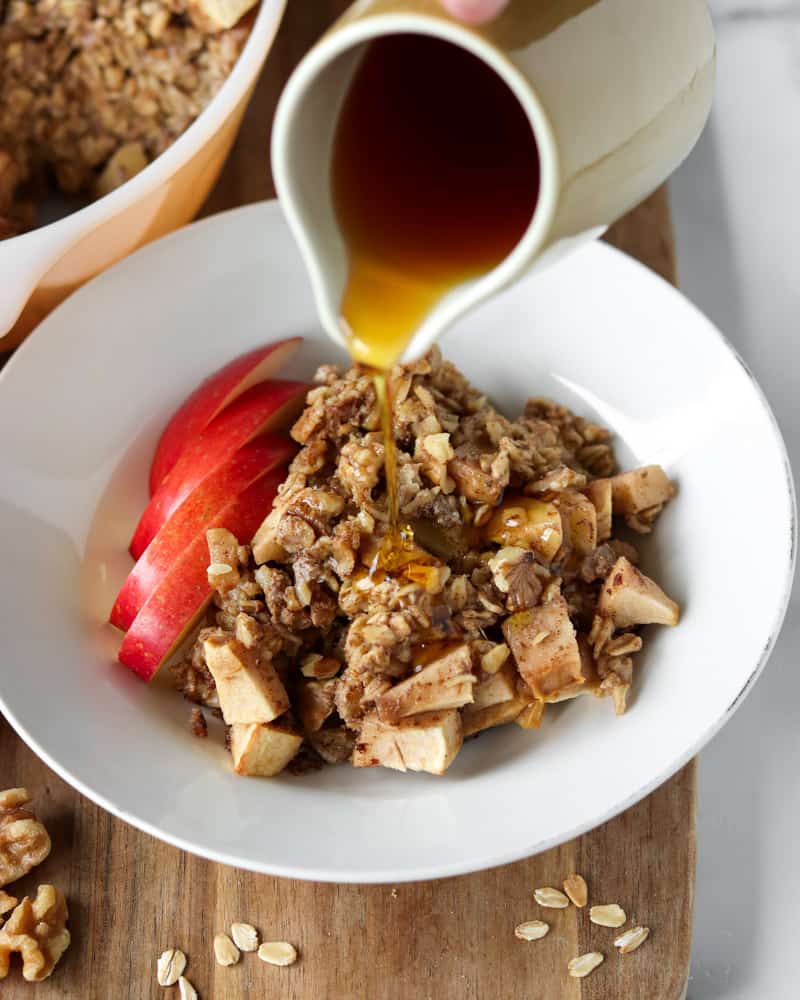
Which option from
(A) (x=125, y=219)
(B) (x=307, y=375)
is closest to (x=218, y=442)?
(B) (x=307, y=375)

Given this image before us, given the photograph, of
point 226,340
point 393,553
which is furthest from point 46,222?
point 393,553

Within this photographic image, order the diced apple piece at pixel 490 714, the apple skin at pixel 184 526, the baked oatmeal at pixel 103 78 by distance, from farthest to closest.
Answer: the baked oatmeal at pixel 103 78 → the apple skin at pixel 184 526 → the diced apple piece at pixel 490 714

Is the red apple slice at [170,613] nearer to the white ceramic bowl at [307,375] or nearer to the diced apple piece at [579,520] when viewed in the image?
the white ceramic bowl at [307,375]

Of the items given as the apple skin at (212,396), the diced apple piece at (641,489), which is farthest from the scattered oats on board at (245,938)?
the diced apple piece at (641,489)

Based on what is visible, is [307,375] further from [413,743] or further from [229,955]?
[229,955]

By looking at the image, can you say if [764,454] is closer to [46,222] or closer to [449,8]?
[449,8]

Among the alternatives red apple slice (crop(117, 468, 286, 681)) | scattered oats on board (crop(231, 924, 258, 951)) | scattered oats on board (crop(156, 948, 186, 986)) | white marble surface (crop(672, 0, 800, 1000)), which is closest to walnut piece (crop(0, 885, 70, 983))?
scattered oats on board (crop(156, 948, 186, 986))

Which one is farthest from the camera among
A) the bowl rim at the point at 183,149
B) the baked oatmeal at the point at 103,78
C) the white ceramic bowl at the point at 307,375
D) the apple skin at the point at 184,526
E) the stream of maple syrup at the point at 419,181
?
the baked oatmeal at the point at 103,78
